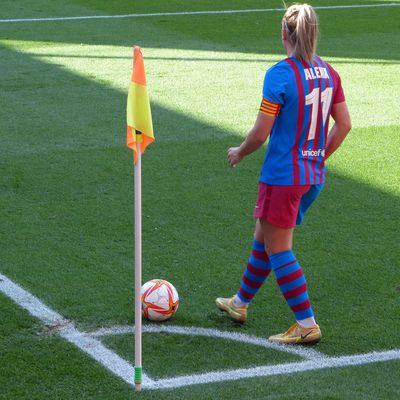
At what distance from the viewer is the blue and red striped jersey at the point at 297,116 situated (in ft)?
15.8

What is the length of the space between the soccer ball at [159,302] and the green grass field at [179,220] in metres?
0.10

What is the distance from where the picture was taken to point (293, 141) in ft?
16.1

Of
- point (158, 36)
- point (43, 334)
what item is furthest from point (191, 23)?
point (43, 334)

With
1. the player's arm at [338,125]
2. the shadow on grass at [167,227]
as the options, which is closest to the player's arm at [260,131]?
the player's arm at [338,125]

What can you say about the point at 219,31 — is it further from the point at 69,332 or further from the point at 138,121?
the point at 138,121

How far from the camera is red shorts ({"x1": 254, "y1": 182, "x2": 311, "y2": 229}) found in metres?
4.96

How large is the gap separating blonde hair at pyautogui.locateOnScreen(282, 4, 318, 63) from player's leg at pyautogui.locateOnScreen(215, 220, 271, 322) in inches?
40.5

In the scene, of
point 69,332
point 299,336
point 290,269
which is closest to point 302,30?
point 290,269

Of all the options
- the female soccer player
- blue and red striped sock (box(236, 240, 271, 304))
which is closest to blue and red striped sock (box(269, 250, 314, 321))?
the female soccer player

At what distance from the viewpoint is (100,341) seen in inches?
204

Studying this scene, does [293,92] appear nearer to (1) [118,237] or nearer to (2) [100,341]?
(2) [100,341]

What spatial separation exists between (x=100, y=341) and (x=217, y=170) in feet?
11.7

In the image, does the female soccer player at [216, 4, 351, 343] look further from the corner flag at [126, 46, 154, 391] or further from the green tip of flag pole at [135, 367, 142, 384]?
the green tip of flag pole at [135, 367, 142, 384]

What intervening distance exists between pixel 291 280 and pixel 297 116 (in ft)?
2.97
